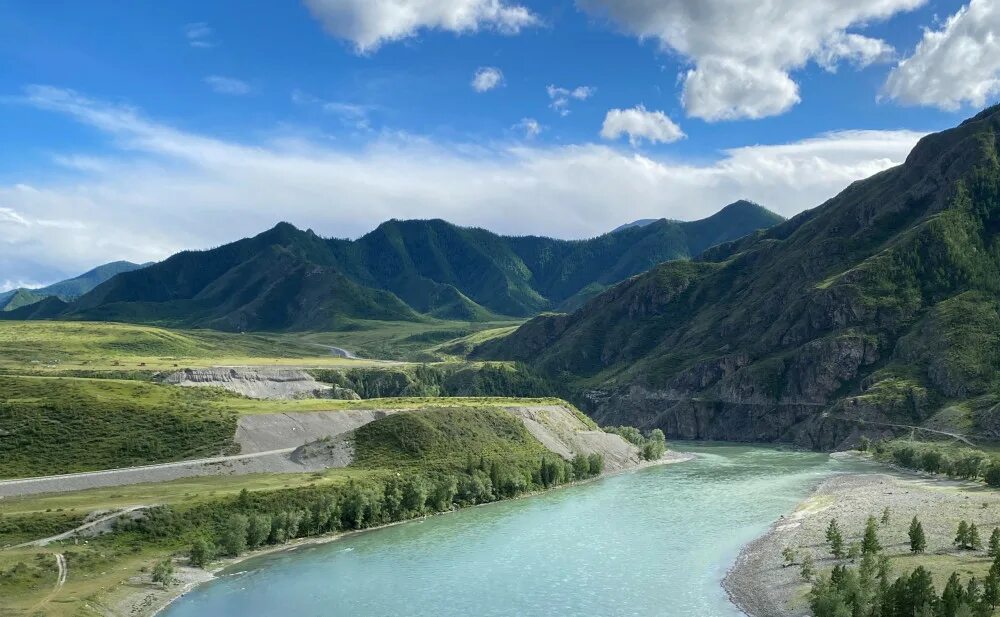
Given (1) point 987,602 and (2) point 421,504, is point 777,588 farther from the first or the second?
(2) point 421,504

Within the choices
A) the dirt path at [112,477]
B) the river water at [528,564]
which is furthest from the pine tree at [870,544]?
the dirt path at [112,477]

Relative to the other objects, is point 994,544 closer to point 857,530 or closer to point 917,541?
point 917,541

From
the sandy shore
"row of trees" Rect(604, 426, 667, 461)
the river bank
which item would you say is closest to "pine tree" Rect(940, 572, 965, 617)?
the sandy shore

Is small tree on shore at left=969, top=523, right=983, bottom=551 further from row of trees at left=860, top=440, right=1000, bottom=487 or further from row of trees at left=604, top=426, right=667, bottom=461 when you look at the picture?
row of trees at left=604, top=426, right=667, bottom=461

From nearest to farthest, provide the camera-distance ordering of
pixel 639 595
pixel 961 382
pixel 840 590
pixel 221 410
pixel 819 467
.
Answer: pixel 840 590, pixel 639 595, pixel 221 410, pixel 819 467, pixel 961 382

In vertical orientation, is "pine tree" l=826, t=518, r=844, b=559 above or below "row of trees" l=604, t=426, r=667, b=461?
above

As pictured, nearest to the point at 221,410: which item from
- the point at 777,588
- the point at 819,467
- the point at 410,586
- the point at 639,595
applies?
the point at 410,586
